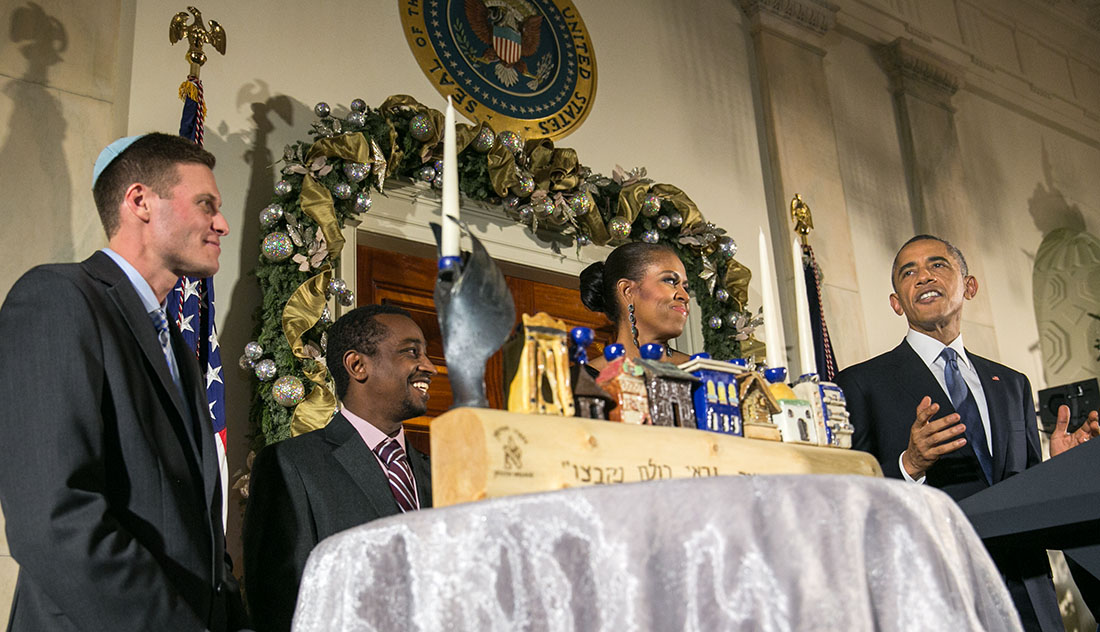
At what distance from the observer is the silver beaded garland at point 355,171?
409 cm

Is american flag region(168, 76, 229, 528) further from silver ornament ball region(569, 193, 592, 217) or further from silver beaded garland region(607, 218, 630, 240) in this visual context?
silver beaded garland region(607, 218, 630, 240)

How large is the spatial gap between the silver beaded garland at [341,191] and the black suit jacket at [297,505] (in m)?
1.33

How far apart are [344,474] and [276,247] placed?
1239mm

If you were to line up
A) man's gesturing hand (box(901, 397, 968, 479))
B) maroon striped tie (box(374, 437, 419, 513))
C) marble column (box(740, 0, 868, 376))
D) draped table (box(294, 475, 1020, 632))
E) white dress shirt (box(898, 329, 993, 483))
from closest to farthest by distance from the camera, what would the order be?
draped table (box(294, 475, 1020, 632)) → man's gesturing hand (box(901, 397, 968, 479)) → maroon striped tie (box(374, 437, 419, 513)) → white dress shirt (box(898, 329, 993, 483)) → marble column (box(740, 0, 868, 376))

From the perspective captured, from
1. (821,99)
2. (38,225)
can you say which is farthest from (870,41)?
(38,225)

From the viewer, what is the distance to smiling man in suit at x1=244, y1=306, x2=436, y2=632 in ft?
9.07

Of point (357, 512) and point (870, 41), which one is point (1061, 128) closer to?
point (870, 41)

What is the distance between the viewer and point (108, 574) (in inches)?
70.5

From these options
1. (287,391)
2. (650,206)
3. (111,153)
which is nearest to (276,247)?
(287,391)

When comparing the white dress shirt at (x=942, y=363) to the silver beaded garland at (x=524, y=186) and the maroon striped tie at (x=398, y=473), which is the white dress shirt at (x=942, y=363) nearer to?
the maroon striped tie at (x=398, y=473)

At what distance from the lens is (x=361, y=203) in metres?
4.13

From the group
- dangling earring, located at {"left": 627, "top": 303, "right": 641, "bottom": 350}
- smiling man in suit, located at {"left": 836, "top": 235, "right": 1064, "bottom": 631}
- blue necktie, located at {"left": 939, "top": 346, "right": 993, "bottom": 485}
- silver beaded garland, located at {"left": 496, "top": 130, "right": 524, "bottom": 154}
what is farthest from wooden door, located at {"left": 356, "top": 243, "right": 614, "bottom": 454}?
blue necktie, located at {"left": 939, "top": 346, "right": 993, "bottom": 485}

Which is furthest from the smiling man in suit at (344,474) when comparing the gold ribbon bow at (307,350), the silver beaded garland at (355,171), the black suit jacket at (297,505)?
the silver beaded garland at (355,171)

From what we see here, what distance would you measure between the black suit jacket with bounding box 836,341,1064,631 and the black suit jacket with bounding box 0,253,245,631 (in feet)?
6.45
